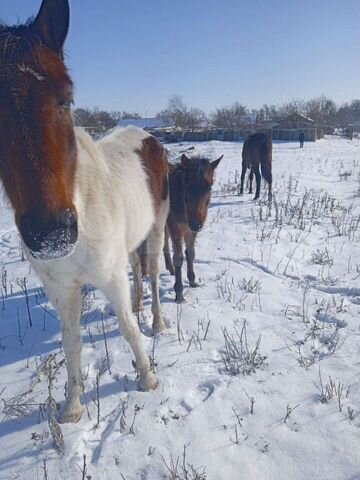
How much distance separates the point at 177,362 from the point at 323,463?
147 centimetres

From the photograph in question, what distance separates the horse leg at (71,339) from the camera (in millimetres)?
2666

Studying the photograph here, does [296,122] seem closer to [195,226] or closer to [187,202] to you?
[187,202]

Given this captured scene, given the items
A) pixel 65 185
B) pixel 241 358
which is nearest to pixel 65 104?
pixel 65 185

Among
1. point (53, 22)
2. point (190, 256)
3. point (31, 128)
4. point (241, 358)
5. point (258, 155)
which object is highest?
point (53, 22)

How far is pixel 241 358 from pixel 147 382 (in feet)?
2.79

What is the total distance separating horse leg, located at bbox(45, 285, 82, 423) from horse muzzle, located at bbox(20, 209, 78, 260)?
0.90 m

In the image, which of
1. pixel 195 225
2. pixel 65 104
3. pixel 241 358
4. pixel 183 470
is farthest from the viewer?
pixel 195 225

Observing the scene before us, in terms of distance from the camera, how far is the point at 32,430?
8.45 ft

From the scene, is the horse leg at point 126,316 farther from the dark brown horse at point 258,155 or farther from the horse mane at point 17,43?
the dark brown horse at point 258,155

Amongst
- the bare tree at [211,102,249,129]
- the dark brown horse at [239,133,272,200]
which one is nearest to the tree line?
the bare tree at [211,102,249,129]

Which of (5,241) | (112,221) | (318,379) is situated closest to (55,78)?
(112,221)

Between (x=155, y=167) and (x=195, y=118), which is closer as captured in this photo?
(x=155, y=167)

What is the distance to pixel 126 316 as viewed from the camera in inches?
116

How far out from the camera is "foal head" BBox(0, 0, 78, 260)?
1721 mm
